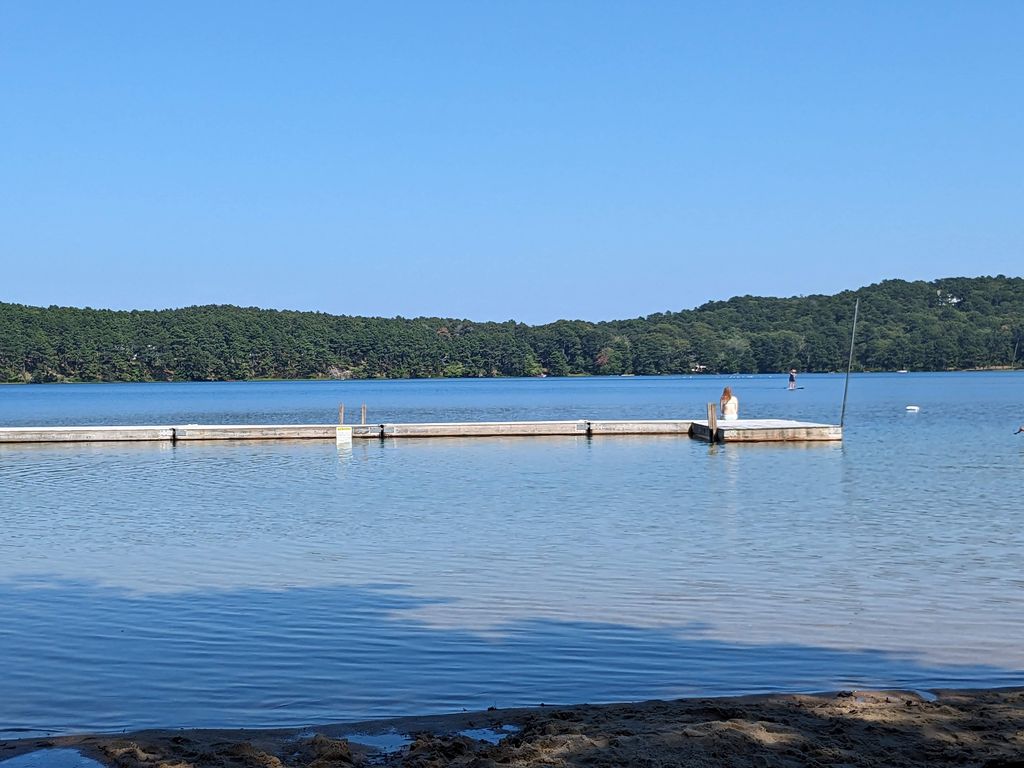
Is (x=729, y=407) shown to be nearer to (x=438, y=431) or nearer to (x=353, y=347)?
(x=438, y=431)

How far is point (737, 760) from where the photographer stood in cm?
607

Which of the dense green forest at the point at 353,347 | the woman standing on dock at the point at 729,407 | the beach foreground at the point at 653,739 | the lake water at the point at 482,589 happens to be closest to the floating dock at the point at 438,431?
the woman standing on dock at the point at 729,407

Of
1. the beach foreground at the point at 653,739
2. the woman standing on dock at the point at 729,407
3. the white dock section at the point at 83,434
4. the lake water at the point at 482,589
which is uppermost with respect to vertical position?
the woman standing on dock at the point at 729,407

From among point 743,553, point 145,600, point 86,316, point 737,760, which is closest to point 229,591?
point 145,600

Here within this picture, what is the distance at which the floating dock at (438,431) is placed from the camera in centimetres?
3550

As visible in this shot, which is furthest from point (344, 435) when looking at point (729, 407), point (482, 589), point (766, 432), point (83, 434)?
point (482, 589)

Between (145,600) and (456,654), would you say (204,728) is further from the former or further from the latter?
(145,600)

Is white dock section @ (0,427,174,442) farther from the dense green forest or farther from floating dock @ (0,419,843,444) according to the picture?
the dense green forest

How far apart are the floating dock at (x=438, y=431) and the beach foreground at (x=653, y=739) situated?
2818cm

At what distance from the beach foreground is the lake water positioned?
22.2 inches

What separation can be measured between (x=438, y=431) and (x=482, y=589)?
83.7 ft

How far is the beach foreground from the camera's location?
615cm

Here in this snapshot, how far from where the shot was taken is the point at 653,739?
253 inches

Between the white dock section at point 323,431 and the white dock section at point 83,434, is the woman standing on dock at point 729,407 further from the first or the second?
the white dock section at point 83,434
